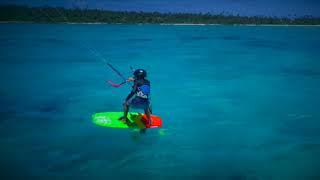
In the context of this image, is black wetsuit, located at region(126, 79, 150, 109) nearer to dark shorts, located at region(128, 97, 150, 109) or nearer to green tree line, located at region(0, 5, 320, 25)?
dark shorts, located at region(128, 97, 150, 109)

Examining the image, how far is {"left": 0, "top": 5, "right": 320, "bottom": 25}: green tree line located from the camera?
82688 millimetres

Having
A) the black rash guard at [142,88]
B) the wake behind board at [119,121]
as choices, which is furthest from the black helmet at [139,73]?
the wake behind board at [119,121]

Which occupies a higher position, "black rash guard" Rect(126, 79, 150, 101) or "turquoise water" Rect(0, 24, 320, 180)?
"black rash guard" Rect(126, 79, 150, 101)

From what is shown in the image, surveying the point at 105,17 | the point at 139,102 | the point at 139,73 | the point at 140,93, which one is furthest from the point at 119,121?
the point at 105,17

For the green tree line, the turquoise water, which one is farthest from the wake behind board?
the green tree line

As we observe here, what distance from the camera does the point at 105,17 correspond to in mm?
94938

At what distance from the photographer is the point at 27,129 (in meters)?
8.91

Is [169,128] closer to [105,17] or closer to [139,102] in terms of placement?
[139,102]

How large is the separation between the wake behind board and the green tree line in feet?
242

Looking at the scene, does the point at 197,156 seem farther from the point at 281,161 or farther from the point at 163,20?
the point at 163,20

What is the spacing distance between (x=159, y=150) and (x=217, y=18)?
108730 mm

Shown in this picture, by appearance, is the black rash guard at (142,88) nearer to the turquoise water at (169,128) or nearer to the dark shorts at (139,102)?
the dark shorts at (139,102)

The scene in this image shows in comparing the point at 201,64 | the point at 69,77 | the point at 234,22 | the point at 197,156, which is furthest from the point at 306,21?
the point at 197,156

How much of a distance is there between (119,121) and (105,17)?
8873 centimetres
